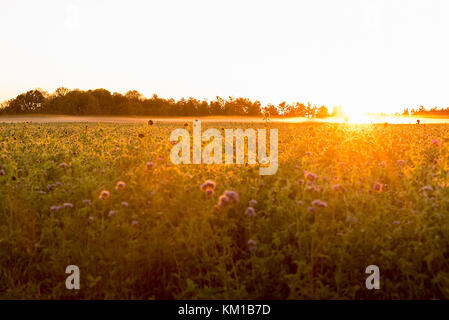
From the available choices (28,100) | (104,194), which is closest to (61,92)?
(28,100)

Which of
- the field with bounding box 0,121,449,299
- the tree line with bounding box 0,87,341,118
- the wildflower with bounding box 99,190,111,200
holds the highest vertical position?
the tree line with bounding box 0,87,341,118

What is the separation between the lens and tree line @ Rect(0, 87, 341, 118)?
126 ft

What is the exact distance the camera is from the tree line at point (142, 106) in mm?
38469

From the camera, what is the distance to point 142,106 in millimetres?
42062

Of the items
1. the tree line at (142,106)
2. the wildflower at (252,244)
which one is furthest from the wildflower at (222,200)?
the tree line at (142,106)

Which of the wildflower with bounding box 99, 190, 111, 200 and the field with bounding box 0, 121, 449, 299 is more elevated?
the wildflower with bounding box 99, 190, 111, 200

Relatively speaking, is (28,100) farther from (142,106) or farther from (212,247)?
(212,247)

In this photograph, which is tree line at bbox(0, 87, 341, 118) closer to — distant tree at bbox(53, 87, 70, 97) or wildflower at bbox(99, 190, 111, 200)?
distant tree at bbox(53, 87, 70, 97)

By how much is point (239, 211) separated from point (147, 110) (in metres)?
39.0

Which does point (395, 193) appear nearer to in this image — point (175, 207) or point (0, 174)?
point (175, 207)

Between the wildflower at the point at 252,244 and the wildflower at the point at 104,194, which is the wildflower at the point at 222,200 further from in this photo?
the wildflower at the point at 104,194

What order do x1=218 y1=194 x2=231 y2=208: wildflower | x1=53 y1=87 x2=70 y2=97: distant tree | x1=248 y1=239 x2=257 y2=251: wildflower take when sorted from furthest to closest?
x1=53 y1=87 x2=70 y2=97: distant tree
x1=248 y1=239 x2=257 y2=251: wildflower
x1=218 y1=194 x2=231 y2=208: wildflower

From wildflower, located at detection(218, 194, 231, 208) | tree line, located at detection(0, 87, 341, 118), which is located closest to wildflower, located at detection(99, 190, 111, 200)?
wildflower, located at detection(218, 194, 231, 208)
